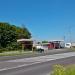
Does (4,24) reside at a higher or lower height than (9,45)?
higher

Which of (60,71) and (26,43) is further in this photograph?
(26,43)

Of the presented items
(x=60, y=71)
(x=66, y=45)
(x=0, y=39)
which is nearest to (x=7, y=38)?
(x=0, y=39)

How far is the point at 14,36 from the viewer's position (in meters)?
87.2

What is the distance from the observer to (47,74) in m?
20.0

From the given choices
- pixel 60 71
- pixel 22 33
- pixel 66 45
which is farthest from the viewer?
pixel 66 45

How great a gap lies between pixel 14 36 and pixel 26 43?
489 centimetres

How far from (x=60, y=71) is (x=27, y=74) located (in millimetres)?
8457

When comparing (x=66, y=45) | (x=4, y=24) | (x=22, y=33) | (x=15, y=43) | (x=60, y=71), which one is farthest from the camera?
(x=66, y=45)

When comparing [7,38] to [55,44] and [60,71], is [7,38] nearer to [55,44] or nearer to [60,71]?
[55,44]

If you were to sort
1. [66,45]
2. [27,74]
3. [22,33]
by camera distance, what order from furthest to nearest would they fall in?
[66,45] → [22,33] → [27,74]

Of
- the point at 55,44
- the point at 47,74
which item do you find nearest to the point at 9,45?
the point at 55,44

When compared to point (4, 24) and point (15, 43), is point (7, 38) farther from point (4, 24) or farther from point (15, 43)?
point (4, 24)

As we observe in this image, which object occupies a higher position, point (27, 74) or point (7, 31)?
point (7, 31)

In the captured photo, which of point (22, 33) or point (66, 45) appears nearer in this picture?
point (22, 33)
